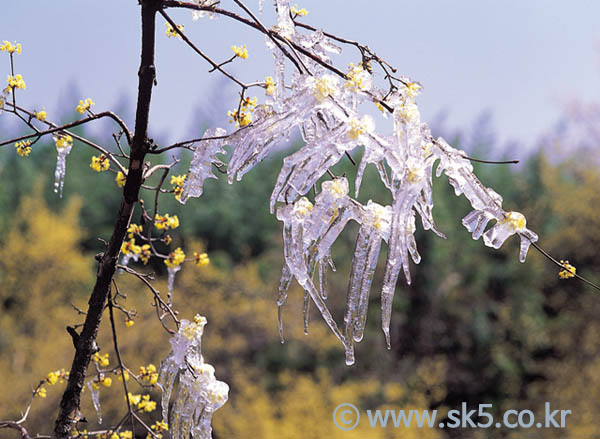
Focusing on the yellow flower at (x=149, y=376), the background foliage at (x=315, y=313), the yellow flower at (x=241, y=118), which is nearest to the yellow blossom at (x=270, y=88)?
the yellow flower at (x=241, y=118)

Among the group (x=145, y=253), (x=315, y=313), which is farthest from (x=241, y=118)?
(x=315, y=313)

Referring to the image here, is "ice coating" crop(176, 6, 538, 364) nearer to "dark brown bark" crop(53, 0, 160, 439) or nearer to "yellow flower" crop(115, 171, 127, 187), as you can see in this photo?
"dark brown bark" crop(53, 0, 160, 439)

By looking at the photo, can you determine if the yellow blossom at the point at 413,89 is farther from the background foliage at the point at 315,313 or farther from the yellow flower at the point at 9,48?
the background foliage at the point at 315,313

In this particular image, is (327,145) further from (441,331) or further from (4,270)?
(441,331)

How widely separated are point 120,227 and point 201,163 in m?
0.21

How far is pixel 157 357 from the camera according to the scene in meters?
5.88

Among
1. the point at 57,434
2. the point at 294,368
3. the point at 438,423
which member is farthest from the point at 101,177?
the point at 57,434

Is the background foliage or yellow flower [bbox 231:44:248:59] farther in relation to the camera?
the background foliage

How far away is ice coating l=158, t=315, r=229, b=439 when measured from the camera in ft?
3.32

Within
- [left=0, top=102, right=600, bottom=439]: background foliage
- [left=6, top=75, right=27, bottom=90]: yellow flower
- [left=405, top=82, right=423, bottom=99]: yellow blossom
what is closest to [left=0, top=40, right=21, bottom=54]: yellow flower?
[left=6, top=75, right=27, bottom=90]: yellow flower
